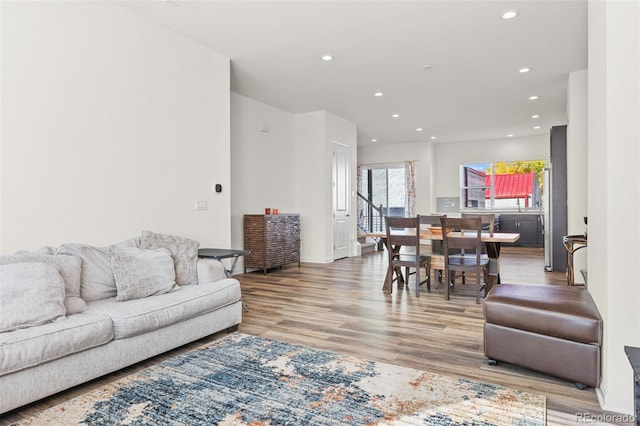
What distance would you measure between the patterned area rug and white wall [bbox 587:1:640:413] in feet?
1.47

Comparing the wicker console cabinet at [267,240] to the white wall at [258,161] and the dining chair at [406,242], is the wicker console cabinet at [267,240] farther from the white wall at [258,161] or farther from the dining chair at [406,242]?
the dining chair at [406,242]

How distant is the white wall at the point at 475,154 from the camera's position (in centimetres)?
1025

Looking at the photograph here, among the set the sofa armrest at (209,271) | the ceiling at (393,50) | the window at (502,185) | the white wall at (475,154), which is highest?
the ceiling at (393,50)

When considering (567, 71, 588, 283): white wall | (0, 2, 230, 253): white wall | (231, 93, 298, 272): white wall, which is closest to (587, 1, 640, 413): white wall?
(0, 2, 230, 253): white wall

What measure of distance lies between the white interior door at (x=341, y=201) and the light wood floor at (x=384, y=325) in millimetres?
1868

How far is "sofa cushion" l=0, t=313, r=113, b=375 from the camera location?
197 cm

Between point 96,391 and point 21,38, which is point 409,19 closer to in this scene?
point 21,38

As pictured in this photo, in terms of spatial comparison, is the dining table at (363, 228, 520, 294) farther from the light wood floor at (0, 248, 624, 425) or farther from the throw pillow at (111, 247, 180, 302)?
the throw pillow at (111, 247, 180, 302)

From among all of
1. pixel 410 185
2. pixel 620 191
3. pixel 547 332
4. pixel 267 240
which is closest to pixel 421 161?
pixel 410 185

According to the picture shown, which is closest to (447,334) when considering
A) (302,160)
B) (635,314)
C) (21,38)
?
(635,314)

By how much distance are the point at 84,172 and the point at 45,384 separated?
1.79m

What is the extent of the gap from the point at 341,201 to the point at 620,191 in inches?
247

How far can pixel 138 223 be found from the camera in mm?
3723

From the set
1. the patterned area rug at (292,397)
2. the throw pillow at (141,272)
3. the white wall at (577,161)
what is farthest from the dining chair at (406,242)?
the throw pillow at (141,272)
